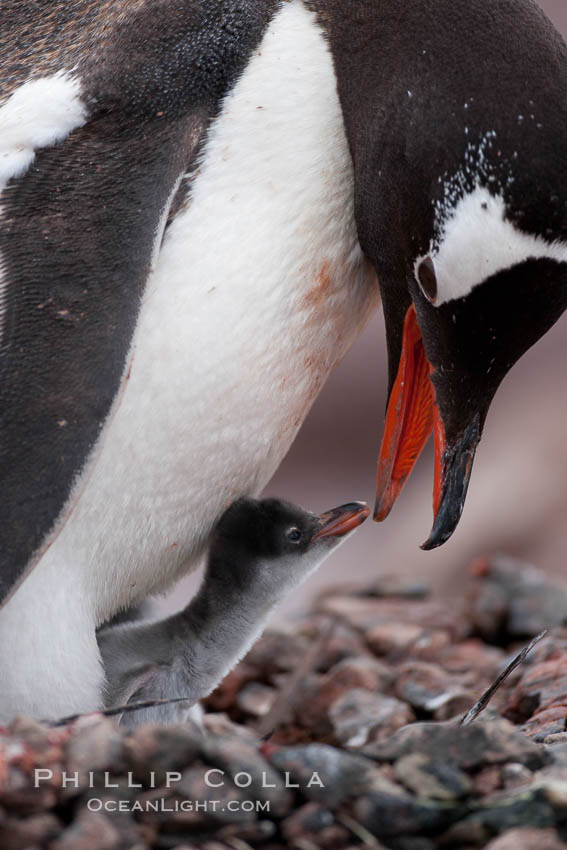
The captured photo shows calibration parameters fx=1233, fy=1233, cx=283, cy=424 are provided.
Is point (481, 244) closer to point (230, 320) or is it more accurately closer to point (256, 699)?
point (230, 320)

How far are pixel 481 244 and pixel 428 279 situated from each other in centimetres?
18

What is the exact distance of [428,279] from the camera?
2498mm

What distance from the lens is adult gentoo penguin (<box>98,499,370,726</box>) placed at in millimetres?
2795

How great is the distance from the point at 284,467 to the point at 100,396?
725 centimetres

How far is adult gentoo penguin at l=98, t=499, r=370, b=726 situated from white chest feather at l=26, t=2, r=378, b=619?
0.39ft

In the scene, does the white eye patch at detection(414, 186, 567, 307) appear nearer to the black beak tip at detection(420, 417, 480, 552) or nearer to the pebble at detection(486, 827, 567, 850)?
the black beak tip at detection(420, 417, 480, 552)

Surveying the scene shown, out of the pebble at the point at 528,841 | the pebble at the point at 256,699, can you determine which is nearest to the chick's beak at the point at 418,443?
the pebble at the point at 528,841

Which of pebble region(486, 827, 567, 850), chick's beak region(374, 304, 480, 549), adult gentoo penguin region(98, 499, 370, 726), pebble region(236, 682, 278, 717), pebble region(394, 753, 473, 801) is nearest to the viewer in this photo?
pebble region(486, 827, 567, 850)

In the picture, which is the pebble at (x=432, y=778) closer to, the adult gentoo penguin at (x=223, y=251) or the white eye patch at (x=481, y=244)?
the adult gentoo penguin at (x=223, y=251)

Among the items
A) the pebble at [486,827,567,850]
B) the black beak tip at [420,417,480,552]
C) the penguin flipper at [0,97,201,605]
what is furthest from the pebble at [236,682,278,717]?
the pebble at [486,827,567,850]

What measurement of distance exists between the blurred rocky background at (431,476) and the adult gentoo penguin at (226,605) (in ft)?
8.88

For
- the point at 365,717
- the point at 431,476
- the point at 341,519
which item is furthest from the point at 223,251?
the point at 431,476

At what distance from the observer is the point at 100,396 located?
232cm

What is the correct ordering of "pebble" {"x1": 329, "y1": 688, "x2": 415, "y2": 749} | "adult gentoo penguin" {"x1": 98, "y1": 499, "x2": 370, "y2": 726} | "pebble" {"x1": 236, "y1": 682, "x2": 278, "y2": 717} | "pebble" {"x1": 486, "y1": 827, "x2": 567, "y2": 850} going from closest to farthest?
1. "pebble" {"x1": 486, "y1": 827, "x2": 567, "y2": 850}
2. "adult gentoo penguin" {"x1": 98, "y1": 499, "x2": 370, "y2": 726}
3. "pebble" {"x1": 329, "y1": 688, "x2": 415, "y2": 749}
4. "pebble" {"x1": 236, "y1": 682, "x2": 278, "y2": 717}
